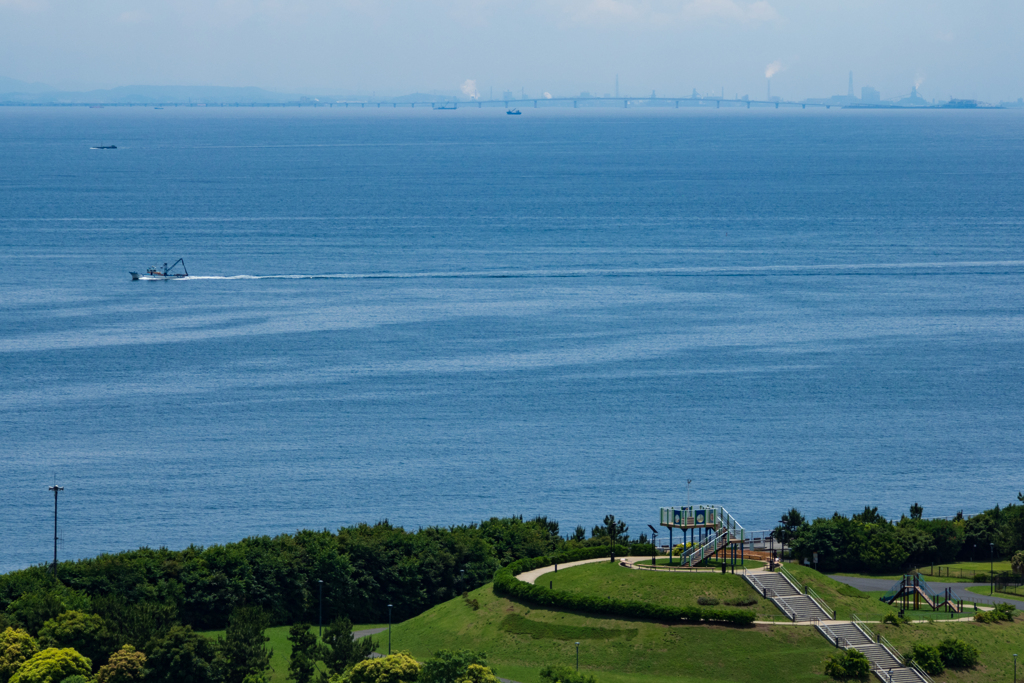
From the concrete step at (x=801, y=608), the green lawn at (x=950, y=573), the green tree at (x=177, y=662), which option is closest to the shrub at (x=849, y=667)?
the concrete step at (x=801, y=608)

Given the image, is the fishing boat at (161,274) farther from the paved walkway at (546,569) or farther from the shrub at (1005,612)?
the shrub at (1005,612)

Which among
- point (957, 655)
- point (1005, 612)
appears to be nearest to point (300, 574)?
point (957, 655)

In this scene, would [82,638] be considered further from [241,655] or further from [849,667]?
[849,667]

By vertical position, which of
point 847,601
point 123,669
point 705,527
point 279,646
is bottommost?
point 279,646

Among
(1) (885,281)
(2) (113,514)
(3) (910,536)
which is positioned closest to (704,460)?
(3) (910,536)

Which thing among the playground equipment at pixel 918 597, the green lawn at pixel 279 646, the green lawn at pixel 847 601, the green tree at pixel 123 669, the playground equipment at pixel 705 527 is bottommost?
the green lawn at pixel 279 646

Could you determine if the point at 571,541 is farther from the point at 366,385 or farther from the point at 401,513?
the point at 366,385

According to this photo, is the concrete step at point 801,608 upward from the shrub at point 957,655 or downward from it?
upward
